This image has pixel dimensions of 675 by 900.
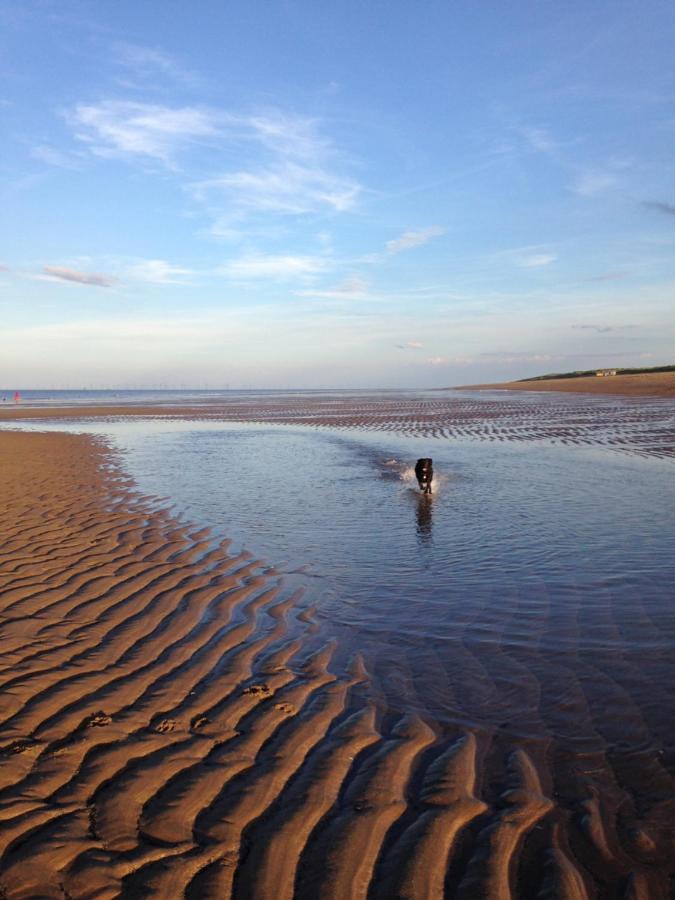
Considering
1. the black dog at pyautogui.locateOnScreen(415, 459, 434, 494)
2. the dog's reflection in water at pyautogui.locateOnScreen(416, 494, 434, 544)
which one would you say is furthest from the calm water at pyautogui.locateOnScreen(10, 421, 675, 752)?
the black dog at pyautogui.locateOnScreen(415, 459, 434, 494)

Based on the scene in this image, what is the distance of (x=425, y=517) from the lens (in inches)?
399

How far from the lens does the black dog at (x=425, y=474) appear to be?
40.1 feet

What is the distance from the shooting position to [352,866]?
2842 mm

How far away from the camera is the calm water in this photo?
4402 millimetres

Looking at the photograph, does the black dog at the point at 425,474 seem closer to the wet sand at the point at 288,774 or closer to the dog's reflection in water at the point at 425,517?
the dog's reflection in water at the point at 425,517

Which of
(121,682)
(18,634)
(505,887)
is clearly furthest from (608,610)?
(18,634)

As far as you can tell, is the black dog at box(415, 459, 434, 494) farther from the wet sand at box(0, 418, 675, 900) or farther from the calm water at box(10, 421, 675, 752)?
the wet sand at box(0, 418, 675, 900)

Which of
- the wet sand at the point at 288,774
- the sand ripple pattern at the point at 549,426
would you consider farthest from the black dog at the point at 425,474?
the sand ripple pattern at the point at 549,426

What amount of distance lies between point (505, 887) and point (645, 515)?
26.9ft

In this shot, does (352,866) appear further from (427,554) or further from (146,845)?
(427,554)

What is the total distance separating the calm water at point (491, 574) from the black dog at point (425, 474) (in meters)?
0.25

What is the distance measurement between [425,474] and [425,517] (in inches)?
88.2

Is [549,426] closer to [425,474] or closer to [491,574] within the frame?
[425,474]

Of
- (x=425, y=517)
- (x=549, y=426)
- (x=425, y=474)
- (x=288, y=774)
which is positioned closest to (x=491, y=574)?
(x=425, y=517)
